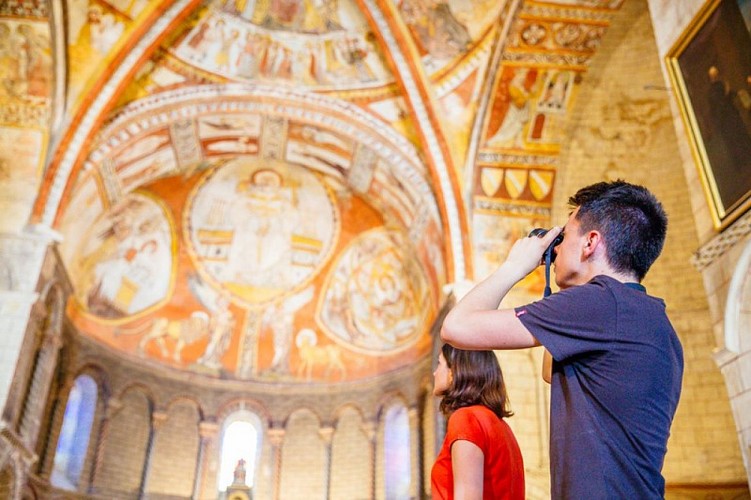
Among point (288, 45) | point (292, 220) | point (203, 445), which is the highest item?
point (288, 45)

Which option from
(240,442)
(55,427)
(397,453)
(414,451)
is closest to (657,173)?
(414,451)

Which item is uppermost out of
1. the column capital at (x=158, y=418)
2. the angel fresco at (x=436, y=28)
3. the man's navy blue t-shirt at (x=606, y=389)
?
the angel fresco at (x=436, y=28)

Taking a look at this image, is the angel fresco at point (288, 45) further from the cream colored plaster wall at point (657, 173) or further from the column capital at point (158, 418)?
the column capital at point (158, 418)

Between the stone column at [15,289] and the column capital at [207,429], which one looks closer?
the stone column at [15,289]

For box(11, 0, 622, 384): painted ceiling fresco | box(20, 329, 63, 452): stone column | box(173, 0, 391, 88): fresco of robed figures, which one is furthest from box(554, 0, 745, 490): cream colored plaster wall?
box(20, 329, 63, 452): stone column

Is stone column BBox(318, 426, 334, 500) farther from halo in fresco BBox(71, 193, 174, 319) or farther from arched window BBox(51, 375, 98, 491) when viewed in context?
arched window BBox(51, 375, 98, 491)

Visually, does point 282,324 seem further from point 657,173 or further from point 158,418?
point 657,173

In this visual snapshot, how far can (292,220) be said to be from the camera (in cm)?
1666

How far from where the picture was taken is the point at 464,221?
40.8ft

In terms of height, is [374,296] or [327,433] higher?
[374,296]

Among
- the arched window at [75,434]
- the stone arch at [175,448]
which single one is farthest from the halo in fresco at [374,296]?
the arched window at [75,434]

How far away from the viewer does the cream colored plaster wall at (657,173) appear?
11.0 metres

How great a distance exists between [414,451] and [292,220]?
617 cm

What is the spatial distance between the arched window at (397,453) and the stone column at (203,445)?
404cm
